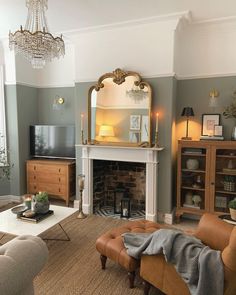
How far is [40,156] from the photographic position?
4953 millimetres

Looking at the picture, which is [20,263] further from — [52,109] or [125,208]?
[52,109]

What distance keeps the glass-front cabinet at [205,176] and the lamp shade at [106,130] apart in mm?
1151

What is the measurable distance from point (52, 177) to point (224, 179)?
301 cm

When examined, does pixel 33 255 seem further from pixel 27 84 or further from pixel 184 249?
pixel 27 84

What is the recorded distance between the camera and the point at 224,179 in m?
3.71

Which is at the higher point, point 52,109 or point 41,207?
point 52,109

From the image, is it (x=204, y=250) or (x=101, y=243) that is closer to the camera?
(x=204, y=250)

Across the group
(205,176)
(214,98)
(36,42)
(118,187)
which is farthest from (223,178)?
(36,42)

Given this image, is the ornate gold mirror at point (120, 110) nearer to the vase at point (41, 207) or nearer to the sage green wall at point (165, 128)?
the sage green wall at point (165, 128)

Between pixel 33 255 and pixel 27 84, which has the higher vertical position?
pixel 27 84

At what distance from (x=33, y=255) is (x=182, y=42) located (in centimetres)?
383

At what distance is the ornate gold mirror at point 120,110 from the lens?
3.90 metres

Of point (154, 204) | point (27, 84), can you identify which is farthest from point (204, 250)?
point (27, 84)

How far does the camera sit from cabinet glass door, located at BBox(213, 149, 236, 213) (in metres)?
3.64
